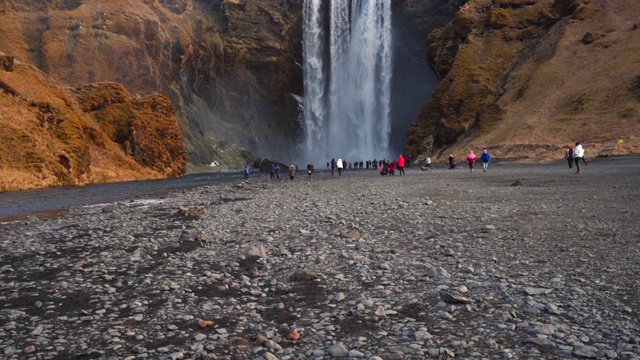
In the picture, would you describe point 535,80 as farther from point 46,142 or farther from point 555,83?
point 46,142

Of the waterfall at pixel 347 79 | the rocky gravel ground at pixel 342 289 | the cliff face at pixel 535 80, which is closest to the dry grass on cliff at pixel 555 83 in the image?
the cliff face at pixel 535 80

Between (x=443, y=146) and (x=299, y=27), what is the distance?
224ft

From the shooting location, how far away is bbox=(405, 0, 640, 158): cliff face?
53.2m

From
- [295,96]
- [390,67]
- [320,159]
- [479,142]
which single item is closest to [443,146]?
[479,142]

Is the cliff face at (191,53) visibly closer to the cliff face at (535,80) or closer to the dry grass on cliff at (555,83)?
the cliff face at (535,80)

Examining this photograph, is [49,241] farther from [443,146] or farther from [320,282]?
[443,146]

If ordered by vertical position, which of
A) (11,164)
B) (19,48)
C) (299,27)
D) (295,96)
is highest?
(299,27)

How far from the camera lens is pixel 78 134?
5525 centimetres

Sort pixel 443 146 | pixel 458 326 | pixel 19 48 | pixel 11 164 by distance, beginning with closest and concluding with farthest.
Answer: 1. pixel 458 326
2. pixel 11 164
3. pixel 443 146
4. pixel 19 48

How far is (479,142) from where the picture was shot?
60.9 metres

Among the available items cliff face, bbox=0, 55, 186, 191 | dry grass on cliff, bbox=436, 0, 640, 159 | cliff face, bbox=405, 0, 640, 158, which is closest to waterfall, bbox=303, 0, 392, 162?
cliff face, bbox=405, 0, 640, 158

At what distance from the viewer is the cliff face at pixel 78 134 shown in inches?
1746

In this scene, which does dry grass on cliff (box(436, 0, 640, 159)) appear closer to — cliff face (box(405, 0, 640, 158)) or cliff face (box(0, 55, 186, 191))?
cliff face (box(405, 0, 640, 158))

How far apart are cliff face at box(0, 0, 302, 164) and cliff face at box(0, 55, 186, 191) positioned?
1096 inches
